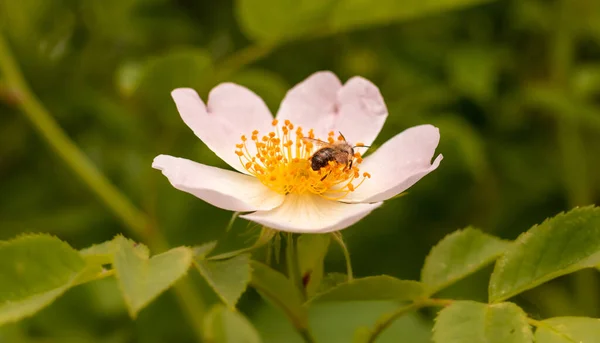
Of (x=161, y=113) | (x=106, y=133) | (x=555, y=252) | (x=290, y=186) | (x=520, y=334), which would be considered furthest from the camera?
(x=106, y=133)

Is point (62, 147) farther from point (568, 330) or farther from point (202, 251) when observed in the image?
point (568, 330)

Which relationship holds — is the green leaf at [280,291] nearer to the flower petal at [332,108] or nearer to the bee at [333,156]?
the bee at [333,156]

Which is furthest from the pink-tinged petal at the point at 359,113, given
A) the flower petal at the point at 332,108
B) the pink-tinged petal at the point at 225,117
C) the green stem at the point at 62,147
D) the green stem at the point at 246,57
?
the green stem at the point at 62,147

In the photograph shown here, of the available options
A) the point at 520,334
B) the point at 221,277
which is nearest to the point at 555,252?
the point at 520,334

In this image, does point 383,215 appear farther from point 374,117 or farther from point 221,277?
point 221,277

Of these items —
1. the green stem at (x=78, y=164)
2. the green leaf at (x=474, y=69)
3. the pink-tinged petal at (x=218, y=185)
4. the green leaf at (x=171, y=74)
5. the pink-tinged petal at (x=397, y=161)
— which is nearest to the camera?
the pink-tinged petal at (x=218, y=185)

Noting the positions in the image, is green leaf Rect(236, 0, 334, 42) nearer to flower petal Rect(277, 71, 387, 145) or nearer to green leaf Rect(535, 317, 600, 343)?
flower petal Rect(277, 71, 387, 145)
